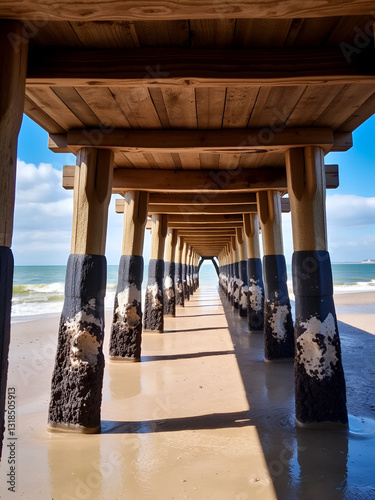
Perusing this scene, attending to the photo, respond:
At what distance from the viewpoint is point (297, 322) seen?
4.37 metres

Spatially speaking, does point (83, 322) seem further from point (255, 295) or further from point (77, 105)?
point (255, 295)

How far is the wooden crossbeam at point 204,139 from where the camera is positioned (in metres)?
4.46

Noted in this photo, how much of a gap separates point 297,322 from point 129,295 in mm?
3645

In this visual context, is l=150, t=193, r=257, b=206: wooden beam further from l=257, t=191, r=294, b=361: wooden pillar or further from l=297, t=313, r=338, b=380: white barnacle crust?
l=297, t=313, r=338, b=380: white barnacle crust

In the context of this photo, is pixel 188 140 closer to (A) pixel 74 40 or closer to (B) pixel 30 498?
(A) pixel 74 40


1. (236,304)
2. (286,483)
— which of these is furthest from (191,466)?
Result: (236,304)

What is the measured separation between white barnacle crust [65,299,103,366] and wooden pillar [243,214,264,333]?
6941 mm

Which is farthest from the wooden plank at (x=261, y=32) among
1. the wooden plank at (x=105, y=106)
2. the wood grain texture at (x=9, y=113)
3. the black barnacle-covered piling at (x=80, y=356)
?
the black barnacle-covered piling at (x=80, y=356)

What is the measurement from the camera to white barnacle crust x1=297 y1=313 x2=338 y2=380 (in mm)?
4148

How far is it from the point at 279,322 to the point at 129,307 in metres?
2.79

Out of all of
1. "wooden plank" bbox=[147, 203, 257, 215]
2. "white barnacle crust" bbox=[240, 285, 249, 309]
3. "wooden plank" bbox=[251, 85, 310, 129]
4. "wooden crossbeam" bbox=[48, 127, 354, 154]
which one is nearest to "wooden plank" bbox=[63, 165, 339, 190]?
"wooden crossbeam" bbox=[48, 127, 354, 154]

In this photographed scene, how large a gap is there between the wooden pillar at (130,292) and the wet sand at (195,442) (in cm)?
47

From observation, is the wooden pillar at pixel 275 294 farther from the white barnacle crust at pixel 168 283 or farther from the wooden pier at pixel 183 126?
the white barnacle crust at pixel 168 283

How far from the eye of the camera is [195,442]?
3834mm
